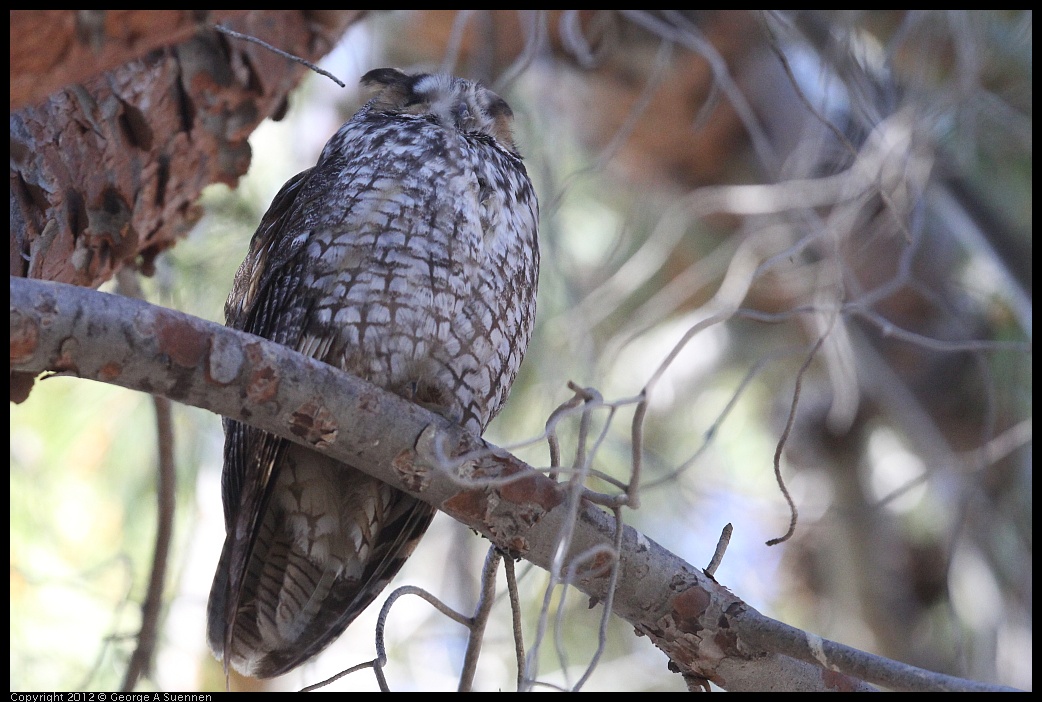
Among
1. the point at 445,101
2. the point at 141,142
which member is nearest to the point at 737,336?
the point at 445,101

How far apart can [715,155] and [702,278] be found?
2.07ft

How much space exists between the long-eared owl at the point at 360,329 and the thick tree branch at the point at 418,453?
1.02ft

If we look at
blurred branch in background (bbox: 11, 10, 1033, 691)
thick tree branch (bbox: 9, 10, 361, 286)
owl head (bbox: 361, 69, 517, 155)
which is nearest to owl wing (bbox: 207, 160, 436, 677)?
thick tree branch (bbox: 9, 10, 361, 286)

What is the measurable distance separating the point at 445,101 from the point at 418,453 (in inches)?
37.1

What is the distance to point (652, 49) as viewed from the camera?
337 cm

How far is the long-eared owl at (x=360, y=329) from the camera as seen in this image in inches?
59.3

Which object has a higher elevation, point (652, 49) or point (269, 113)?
point (652, 49)

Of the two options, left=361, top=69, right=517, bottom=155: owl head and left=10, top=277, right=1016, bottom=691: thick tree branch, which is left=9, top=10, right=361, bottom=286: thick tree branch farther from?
left=10, top=277, right=1016, bottom=691: thick tree branch

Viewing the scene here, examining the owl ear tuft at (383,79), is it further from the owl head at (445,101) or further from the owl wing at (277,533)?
the owl wing at (277,533)

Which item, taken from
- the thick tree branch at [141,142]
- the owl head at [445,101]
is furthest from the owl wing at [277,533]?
the owl head at [445,101]

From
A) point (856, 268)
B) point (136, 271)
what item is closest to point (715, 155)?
point (856, 268)

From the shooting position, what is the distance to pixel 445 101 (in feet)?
6.27

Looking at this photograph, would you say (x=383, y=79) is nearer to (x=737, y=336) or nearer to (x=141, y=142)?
(x=141, y=142)
